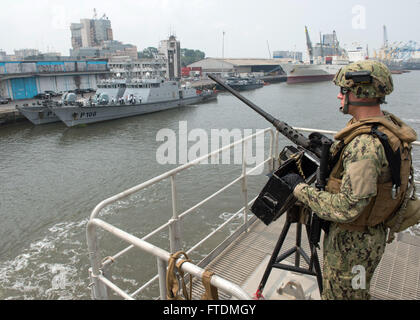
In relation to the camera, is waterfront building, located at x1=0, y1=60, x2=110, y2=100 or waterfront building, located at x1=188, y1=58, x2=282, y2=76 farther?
waterfront building, located at x1=188, y1=58, x2=282, y2=76

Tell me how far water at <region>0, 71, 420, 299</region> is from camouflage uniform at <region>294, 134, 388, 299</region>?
4974 millimetres

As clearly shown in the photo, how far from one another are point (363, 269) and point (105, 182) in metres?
10.9

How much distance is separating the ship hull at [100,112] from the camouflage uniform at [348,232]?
2446 cm

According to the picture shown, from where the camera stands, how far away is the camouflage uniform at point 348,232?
1.56 meters

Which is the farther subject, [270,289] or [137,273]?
[137,273]

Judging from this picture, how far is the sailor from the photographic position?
5.15ft

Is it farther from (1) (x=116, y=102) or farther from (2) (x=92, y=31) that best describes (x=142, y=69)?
(2) (x=92, y=31)

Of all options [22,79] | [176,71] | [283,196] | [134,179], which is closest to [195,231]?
[134,179]

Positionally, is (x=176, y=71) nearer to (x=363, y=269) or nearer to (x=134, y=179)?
(x=134, y=179)

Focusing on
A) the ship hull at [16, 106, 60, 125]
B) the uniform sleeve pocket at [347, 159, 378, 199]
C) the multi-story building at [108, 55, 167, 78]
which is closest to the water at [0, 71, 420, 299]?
the ship hull at [16, 106, 60, 125]

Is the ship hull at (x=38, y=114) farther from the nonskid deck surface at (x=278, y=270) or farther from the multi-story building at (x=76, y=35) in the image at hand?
the multi-story building at (x=76, y=35)

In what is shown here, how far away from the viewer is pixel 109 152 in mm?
16141

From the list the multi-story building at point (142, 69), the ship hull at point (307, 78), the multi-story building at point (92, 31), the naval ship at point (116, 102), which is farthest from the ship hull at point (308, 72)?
the multi-story building at point (92, 31)

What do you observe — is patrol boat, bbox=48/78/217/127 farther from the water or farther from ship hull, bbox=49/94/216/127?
the water
